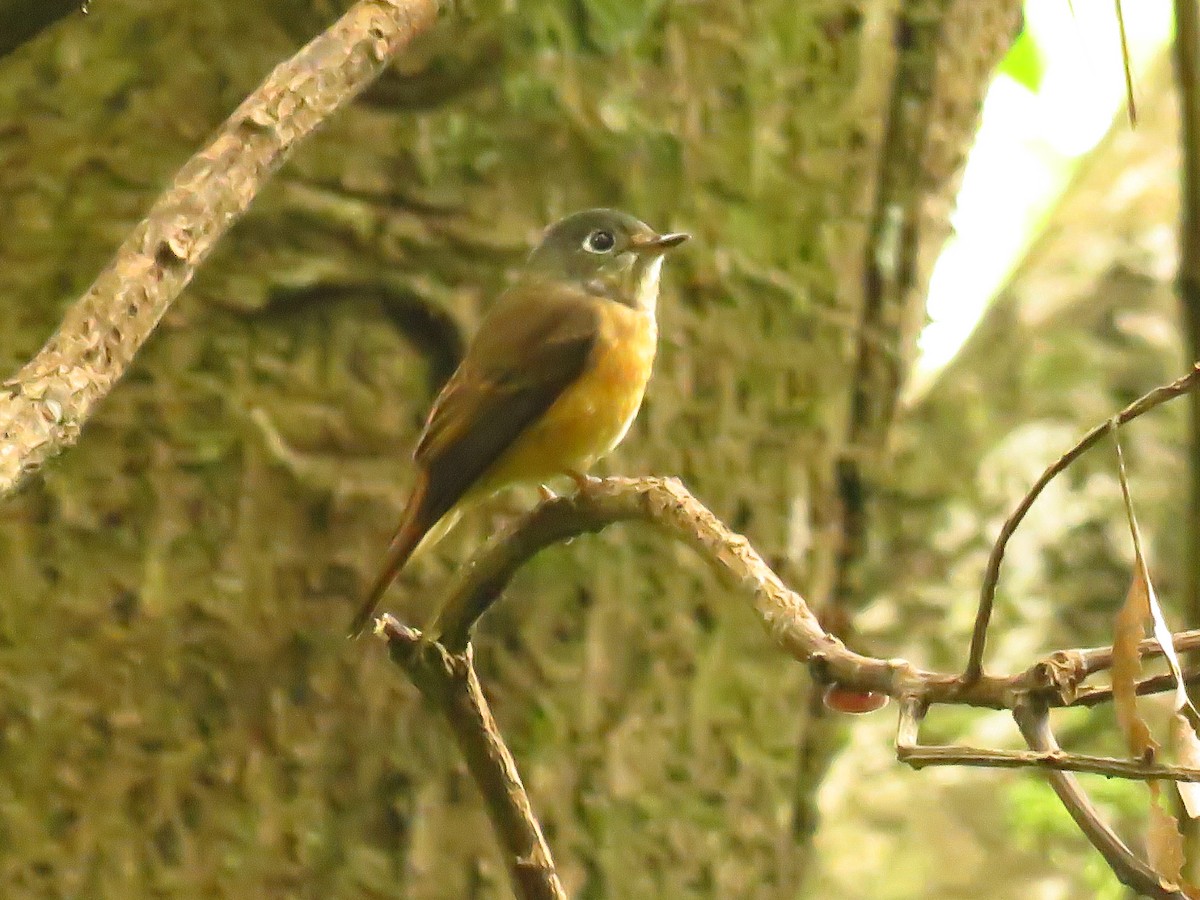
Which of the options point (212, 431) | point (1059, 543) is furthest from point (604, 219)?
point (1059, 543)

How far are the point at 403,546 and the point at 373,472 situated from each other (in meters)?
0.38

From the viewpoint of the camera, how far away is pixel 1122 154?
4.30m

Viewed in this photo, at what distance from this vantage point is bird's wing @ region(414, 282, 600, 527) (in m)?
2.28

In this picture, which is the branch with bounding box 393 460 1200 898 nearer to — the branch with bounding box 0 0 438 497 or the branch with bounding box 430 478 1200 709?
the branch with bounding box 430 478 1200 709

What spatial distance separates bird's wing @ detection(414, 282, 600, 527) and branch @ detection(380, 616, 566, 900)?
485mm

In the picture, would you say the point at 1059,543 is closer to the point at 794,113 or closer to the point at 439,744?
the point at 794,113

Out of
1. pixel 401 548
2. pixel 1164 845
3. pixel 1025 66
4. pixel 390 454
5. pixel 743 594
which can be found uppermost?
pixel 1025 66

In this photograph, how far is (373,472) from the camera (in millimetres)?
2484

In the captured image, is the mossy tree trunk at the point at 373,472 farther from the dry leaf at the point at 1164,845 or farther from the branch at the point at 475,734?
the dry leaf at the point at 1164,845

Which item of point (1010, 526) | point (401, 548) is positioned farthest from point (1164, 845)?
point (401, 548)

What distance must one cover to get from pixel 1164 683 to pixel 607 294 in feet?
6.19

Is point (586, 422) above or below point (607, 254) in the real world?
below

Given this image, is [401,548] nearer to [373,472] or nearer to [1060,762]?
[373,472]

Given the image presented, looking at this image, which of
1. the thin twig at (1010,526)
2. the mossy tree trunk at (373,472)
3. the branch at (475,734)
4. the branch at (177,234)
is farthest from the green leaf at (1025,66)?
the thin twig at (1010,526)
